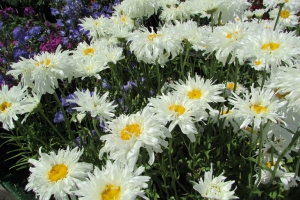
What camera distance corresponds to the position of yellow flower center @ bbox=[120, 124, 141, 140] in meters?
1.40

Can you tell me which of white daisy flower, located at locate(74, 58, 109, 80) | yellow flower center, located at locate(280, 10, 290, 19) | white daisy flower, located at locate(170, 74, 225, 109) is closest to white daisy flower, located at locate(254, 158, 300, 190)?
white daisy flower, located at locate(170, 74, 225, 109)

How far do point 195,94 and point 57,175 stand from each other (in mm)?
828

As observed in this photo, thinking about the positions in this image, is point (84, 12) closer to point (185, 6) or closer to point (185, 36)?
point (185, 6)

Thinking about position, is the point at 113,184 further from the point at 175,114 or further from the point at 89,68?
the point at 89,68

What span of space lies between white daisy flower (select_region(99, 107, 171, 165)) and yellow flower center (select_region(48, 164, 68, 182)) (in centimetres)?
28

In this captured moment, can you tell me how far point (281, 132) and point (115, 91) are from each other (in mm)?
1491

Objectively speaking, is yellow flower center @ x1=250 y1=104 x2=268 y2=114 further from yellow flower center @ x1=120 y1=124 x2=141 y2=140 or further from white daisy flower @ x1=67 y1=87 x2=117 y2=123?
white daisy flower @ x1=67 y1=87 x2=117 y2=123

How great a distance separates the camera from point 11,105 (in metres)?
1.82

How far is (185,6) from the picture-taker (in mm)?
2541

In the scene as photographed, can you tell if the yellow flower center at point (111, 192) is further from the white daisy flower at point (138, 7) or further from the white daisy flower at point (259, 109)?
the white daisy flower at point (138, 7)

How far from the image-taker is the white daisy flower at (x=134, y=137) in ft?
4.44

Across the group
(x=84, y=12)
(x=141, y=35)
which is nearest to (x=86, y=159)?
(x=141, y=35)

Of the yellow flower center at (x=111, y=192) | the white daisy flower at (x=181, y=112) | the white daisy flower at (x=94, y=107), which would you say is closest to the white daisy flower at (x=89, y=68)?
the white daisy flower at (x=94, y=107)

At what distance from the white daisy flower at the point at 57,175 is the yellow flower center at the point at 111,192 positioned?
0.57 ft
